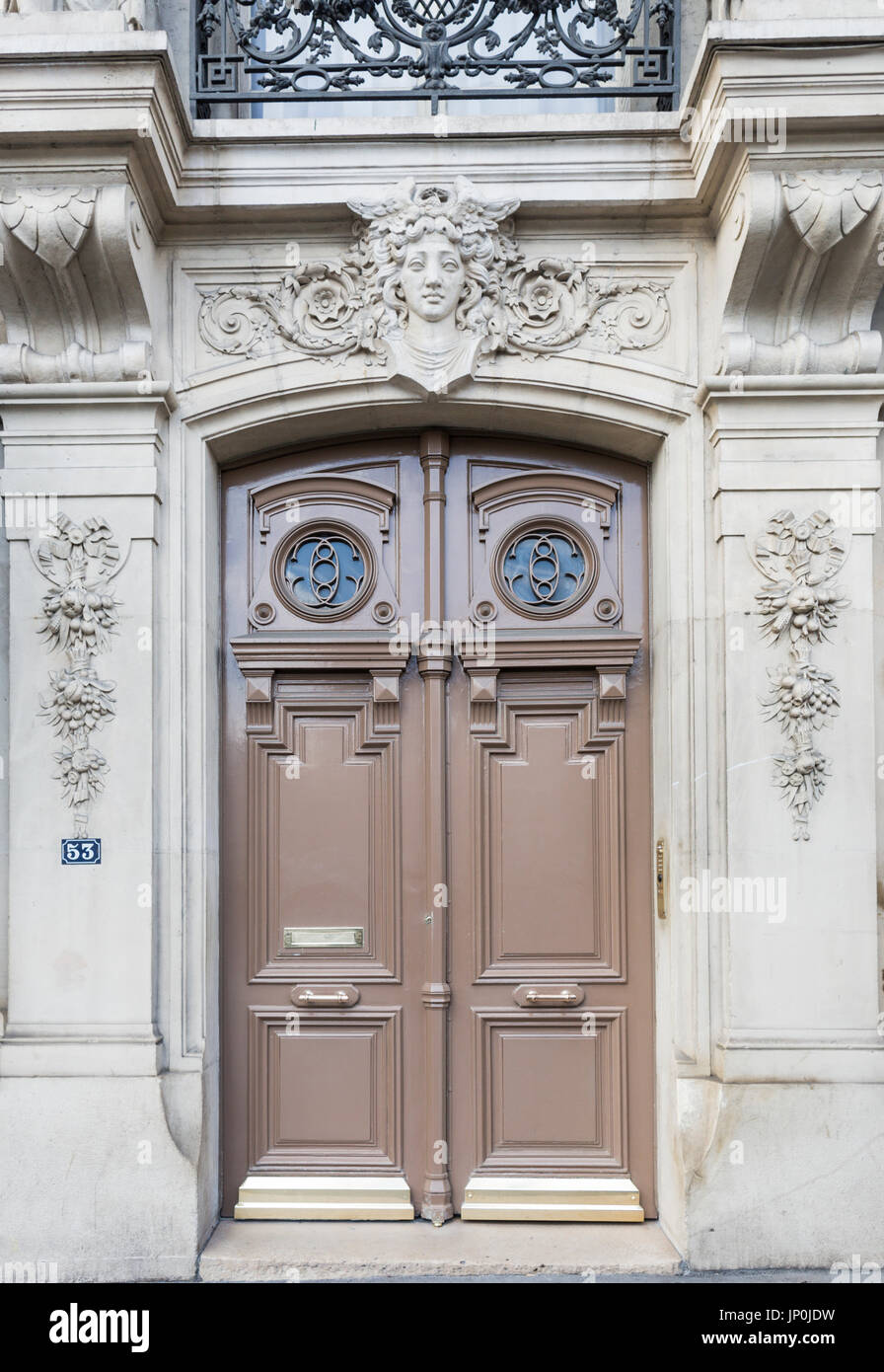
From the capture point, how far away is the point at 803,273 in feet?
16.1

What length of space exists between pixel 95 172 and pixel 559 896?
3.57 m

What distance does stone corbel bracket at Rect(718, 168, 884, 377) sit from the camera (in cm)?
472

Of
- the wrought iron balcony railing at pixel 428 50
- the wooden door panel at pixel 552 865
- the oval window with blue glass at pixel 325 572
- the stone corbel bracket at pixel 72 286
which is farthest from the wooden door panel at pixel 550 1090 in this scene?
the wrought iron balcony railing at pixel 428 50

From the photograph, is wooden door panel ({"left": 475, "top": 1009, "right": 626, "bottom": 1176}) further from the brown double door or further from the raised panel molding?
the raised panel molding

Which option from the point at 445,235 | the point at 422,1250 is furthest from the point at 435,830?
the point at 445,235

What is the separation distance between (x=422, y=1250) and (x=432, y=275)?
160 inches

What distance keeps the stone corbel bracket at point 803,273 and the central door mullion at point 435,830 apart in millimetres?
1397

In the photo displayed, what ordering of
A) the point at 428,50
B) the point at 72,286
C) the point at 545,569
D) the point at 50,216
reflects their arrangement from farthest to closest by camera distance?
the point at 545,569, the point at 428,50, the point at 72,286, the point at 50,216

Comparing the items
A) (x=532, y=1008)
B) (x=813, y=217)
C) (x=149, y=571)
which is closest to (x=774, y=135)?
(x=813, y=217)

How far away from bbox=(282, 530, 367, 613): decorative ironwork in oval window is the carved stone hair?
3.33ft

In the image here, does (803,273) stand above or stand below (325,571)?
above

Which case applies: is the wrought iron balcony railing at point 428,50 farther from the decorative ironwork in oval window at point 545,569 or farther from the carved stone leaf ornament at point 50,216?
the decorative ironwork in oval window at point 545,569

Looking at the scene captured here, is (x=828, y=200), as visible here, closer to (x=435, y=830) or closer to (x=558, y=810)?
(x=558, y=810)

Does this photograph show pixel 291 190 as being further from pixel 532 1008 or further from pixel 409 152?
pixel 532 1008
